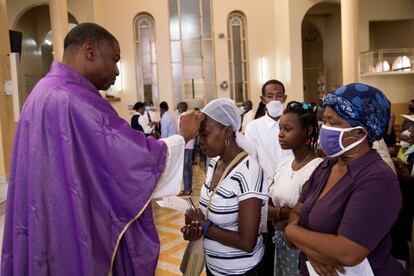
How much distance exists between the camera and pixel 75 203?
156 cm

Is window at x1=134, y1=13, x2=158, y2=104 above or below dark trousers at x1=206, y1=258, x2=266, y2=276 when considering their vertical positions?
above

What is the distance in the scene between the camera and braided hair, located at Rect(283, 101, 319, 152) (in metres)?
2.26

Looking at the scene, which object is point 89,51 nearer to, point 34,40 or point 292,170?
point 292,170

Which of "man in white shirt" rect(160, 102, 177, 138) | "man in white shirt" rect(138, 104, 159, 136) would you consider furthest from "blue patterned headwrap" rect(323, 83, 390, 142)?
"man in white shirt" rect(138, 104, 159, 136)

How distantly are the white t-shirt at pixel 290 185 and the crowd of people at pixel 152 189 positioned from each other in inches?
0.9

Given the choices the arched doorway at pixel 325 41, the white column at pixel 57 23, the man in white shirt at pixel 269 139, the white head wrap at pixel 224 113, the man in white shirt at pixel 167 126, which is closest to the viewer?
the white head wrap at pixel 224 113

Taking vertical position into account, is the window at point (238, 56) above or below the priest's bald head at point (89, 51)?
above

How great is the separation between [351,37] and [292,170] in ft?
25.5

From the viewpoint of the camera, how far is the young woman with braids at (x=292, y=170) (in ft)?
6.61

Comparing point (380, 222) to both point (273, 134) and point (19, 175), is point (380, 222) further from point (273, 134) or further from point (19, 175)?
point (273, 134)

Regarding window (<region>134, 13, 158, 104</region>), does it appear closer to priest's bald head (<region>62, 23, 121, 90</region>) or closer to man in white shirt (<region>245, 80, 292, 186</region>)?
man in white shirt (<region>245, 80, 292, 186</region>)

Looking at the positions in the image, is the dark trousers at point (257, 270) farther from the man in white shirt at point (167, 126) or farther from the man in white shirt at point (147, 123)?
the man in white shirt at point (147, 123)

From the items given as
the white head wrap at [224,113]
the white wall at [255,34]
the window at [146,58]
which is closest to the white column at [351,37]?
the white wall at [255,34]

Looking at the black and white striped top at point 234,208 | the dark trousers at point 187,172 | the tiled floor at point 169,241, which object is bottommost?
the tiled floor at point 169,241
